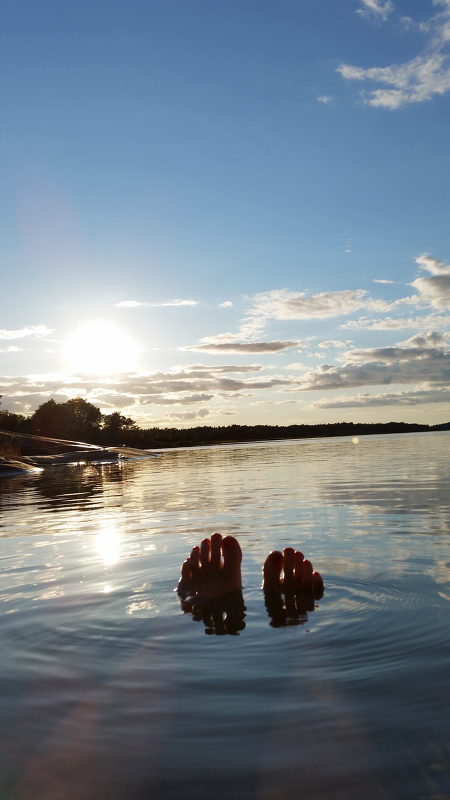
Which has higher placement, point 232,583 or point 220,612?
point 232,583

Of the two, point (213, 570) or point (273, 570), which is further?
point (213, 570)

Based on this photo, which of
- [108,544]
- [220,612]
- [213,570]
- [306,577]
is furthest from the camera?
[108,544]

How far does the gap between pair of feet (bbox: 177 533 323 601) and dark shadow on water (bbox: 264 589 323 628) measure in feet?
0.09

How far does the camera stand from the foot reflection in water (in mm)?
5371

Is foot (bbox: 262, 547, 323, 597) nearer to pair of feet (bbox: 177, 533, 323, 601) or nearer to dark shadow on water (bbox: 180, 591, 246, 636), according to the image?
pair of feet (bbox: 177, 533, 323, 601)

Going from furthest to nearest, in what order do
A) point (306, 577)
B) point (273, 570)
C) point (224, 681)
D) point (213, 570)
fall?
point (213, 570) < point (273, 570) < point (306, 577) < point (224, 681)

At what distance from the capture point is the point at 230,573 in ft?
19.1

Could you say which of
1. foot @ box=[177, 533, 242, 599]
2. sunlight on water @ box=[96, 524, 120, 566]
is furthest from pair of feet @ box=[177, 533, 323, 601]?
sunlight on water @ box=[96, 524, 120, 566]

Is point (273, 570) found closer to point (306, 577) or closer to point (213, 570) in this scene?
point (306, 577)

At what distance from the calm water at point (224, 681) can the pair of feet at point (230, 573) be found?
195 millimetres

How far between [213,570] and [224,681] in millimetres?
2181

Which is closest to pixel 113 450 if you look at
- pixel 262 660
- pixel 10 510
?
pixel 10 510

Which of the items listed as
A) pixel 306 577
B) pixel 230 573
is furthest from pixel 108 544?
pixel 306 577

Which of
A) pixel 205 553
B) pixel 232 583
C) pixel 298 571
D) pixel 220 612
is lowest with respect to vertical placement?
pixel 220 612
